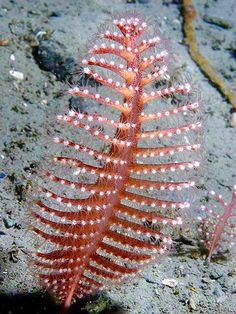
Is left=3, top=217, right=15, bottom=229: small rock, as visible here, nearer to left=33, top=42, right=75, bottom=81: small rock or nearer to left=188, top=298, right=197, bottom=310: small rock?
left=188, top=298, right=197, bottom=310: small rock

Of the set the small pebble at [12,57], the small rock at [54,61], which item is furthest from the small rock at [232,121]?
the small pebble at [12,57]

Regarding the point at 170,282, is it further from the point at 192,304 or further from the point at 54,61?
the point at 54,61

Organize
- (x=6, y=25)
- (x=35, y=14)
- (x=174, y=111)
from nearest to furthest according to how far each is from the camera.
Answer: (x=174, y=111), (x=6, y=25), (x=35, y=14)

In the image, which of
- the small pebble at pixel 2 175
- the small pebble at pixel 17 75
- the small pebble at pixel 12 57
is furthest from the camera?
the small pebble at pixel 12 57

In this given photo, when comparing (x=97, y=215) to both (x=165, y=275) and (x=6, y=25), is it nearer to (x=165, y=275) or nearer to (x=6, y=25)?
(x=165, y=275)

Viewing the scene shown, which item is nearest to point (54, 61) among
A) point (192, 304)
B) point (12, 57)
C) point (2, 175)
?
point (12, 57)

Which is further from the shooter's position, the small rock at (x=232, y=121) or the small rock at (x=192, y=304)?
the small rock at (x=232, y=121)

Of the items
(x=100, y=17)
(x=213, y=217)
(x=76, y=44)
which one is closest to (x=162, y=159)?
(x=213, y=217)

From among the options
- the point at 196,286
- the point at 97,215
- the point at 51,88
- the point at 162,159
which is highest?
the point at 97,215

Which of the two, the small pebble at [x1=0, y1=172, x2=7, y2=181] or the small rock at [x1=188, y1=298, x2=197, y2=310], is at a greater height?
the small pebble at [x1=0, y1=172, x2=7, y2=181]

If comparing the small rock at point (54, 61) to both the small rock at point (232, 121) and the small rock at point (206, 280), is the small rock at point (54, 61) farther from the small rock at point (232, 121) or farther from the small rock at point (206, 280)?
the small rock at point (206, 280)

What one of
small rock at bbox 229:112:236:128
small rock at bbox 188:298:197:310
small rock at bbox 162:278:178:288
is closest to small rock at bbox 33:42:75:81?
small rock at bbox 229:112:236:128
